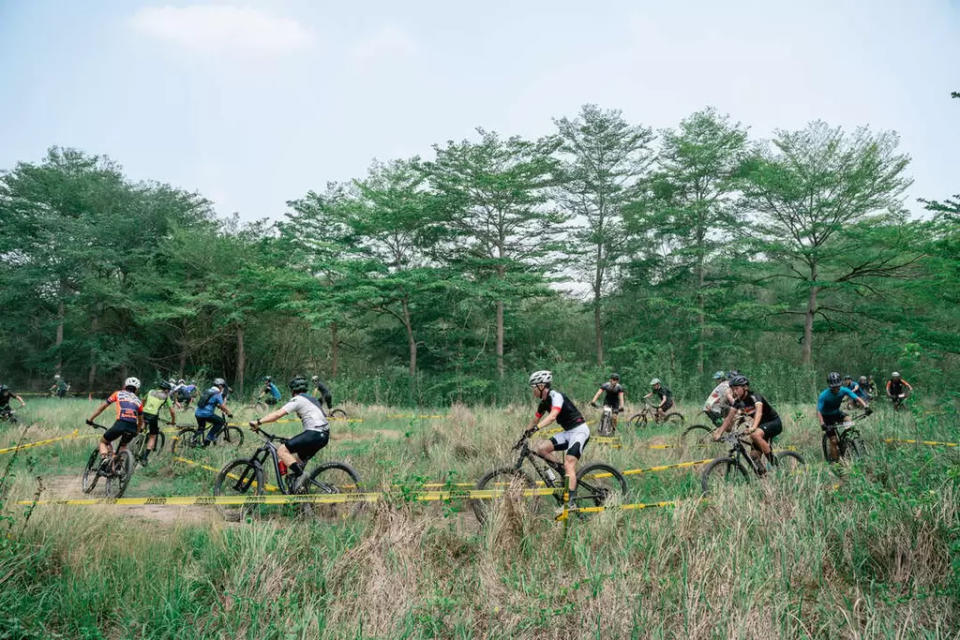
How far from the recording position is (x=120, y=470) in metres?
8.26

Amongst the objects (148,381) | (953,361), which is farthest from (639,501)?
(148,381)

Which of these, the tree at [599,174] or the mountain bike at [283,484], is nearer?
the mountain bike at [283,484]

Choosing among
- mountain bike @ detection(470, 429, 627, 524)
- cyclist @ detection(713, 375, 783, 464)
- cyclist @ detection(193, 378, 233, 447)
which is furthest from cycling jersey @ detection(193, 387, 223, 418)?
cyclist @ detection(713, 375, 783, 464)

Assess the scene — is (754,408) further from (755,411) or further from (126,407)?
(126,407)

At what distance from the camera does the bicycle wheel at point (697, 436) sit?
1108 cm

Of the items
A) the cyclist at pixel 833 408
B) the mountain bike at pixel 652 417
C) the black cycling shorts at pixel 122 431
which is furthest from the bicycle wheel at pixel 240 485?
the mountain bike at pixel 652 417

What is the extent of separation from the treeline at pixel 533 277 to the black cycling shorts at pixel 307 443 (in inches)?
666

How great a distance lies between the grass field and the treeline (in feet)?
58.1

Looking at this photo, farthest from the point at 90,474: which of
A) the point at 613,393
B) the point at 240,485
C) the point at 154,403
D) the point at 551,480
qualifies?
the point at 613,393

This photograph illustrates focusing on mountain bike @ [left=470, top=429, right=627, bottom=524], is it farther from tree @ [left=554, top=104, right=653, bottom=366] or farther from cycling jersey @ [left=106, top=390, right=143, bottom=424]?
tree @ [left=554, top=104, right=653, bottom=366]

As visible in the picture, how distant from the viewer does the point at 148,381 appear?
1438 inches

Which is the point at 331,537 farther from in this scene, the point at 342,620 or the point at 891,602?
the point at 891,602

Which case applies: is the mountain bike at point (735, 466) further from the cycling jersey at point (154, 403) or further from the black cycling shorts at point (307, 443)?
the cycling jersey at point (154, 403)

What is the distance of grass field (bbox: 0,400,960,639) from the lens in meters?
3.90
